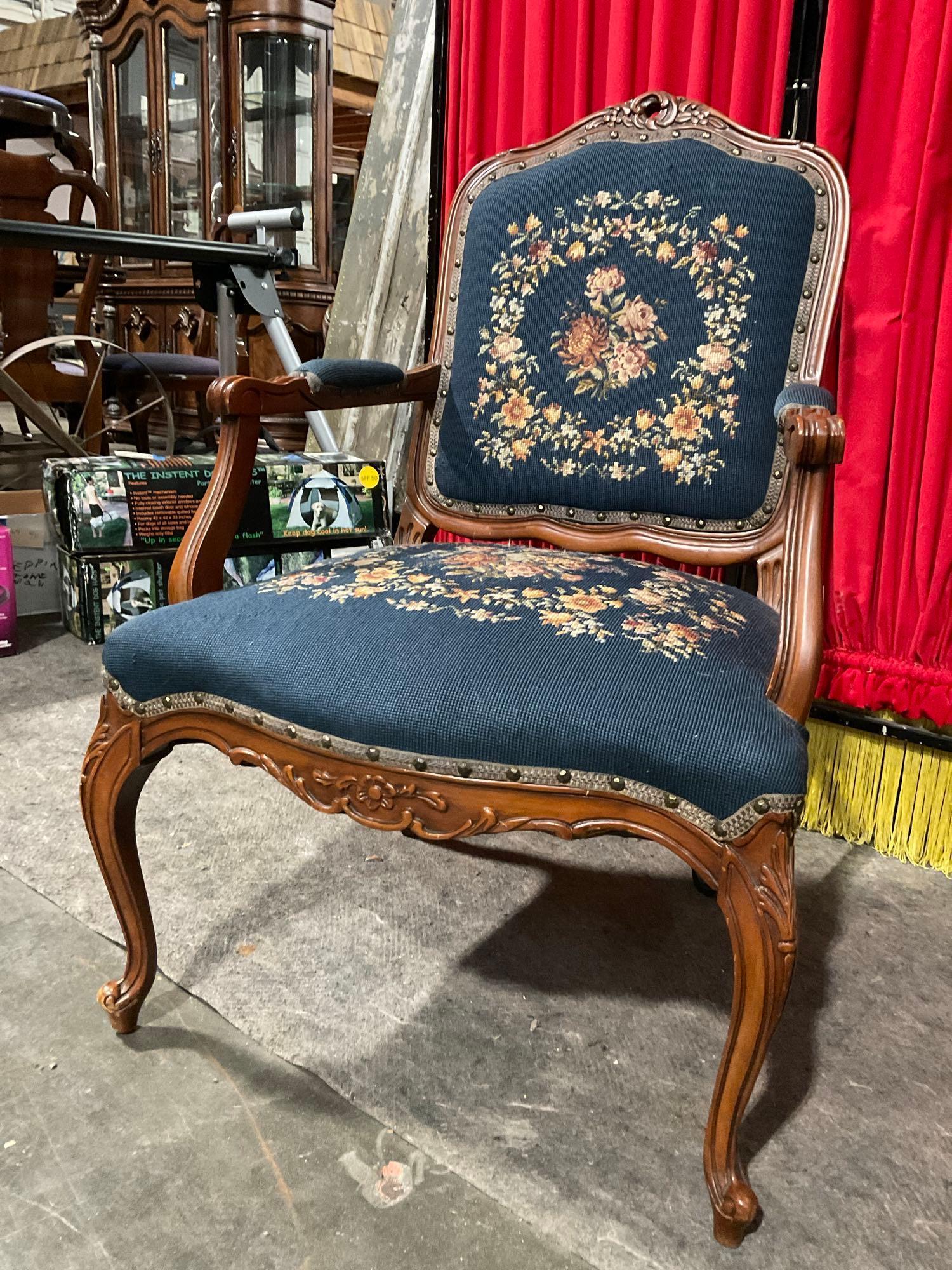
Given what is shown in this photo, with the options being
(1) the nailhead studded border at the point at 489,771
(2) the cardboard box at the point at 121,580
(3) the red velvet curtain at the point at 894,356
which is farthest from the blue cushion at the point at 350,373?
(2) the cardboard box at the point at 121,580

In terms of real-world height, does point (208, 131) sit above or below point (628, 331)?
above

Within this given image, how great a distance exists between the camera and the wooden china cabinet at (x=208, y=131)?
3.74 metres

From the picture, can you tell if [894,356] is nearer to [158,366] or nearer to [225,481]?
[225,481]

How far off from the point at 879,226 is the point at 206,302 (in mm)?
1626

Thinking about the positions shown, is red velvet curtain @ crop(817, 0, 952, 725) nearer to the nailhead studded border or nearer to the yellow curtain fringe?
the yellow curtain fringe

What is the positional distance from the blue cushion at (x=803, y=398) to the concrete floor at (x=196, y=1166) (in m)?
0.76

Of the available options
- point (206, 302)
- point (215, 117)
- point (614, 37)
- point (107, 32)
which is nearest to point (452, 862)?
point (614, 37)

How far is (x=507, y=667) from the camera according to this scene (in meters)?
0.77

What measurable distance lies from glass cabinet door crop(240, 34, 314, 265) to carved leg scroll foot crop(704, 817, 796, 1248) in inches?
143

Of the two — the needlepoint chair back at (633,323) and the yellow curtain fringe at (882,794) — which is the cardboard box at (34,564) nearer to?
the needlepoint chair back at (633,323)

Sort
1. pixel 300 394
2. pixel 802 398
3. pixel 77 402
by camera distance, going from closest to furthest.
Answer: pixel 802 398
pixel 300 394
pixel 77 402

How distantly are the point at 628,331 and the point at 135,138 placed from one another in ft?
12.5

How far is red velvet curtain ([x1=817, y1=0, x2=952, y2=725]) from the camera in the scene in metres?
1.26

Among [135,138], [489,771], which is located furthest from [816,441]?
[135,138]
